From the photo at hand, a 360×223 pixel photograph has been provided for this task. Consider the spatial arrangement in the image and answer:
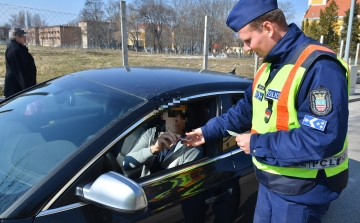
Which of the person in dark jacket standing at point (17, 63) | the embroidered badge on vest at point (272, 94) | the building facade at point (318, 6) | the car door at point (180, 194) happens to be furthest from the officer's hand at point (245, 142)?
the building facade at point (318, 6)

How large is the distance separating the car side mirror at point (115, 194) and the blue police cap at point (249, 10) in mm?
946

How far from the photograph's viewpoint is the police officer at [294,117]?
4.32ft

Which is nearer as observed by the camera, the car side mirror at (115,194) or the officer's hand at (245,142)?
the car side mirror at (115,194)

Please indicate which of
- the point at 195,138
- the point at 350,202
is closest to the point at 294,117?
→ the point at 195,138

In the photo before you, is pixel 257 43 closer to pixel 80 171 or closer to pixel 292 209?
pixel 292 209

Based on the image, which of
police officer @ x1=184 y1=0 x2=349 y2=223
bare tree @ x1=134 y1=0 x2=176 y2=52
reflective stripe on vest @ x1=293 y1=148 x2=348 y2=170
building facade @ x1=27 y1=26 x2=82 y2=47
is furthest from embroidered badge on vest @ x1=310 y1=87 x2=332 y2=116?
bare tree @ x1=134 y1=0 x2=176 y2=52

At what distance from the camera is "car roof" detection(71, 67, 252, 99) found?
1.97 meters

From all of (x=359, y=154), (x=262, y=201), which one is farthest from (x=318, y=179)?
(x=359, y=154)

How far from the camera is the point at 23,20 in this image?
7215 mm

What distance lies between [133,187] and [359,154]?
4860 millimetres

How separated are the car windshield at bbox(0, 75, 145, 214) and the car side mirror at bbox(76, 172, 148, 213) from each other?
0.91 ft

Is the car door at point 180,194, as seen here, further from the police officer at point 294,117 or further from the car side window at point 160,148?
the police officer at point 294,117

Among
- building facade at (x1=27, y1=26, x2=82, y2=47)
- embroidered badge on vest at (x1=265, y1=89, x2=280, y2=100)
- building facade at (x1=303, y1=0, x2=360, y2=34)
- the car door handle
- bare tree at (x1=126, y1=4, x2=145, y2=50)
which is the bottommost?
the car door handle

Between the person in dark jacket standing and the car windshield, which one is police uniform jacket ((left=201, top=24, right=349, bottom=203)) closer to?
the car windshield
